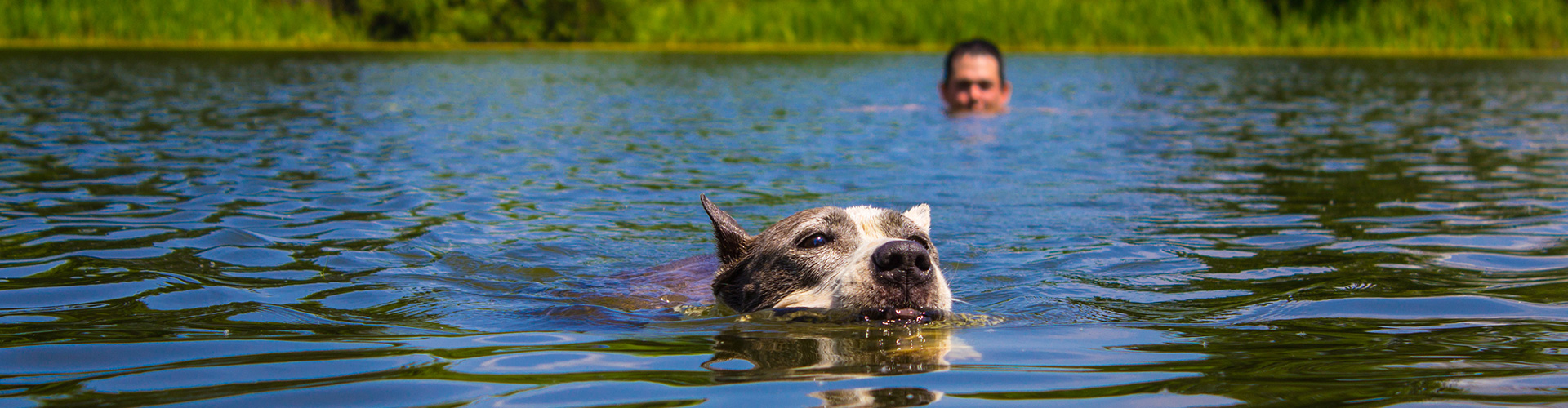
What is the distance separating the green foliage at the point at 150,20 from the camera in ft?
110

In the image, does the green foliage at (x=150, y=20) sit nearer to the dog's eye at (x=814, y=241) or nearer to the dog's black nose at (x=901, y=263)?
the dog's eye at (x=814, y=241)

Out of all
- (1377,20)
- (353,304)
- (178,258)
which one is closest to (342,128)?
(178,258)

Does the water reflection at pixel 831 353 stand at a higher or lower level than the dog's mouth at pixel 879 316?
lower

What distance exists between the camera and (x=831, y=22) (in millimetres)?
39875

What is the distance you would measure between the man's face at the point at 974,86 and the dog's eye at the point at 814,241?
34.6ft

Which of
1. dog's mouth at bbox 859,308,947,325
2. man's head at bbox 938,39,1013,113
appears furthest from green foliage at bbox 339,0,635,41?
dog's mouth at bbox 859,308,947,325

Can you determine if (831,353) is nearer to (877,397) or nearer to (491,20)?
(877,397)

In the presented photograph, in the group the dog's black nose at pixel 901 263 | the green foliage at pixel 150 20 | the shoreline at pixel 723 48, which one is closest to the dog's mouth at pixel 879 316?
the dog's black nose at pixel 901 263

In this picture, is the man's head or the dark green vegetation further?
the dark green vegetation

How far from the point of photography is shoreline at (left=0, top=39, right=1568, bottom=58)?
33.2 meters

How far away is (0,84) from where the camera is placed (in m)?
19.6

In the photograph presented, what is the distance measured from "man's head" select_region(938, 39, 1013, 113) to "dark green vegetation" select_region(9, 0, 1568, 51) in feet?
70.7

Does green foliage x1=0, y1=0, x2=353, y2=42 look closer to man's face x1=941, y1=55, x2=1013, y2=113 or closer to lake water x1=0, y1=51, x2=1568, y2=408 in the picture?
lake water x1=0, y1=51, x2=1568, y2=408

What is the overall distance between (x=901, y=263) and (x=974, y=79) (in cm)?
1153
